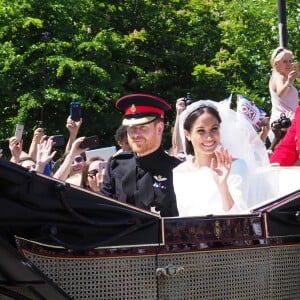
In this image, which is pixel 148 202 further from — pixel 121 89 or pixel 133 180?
pixel 121 89

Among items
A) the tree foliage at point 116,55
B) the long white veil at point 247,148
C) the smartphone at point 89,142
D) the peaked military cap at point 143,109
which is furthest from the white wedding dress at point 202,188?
the tree foliage at point 116,55

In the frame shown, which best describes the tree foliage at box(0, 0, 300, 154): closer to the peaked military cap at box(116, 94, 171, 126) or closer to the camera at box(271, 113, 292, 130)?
the camera at box(271, 113, 292, 130)

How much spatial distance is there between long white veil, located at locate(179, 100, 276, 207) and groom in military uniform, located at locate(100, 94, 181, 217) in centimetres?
44

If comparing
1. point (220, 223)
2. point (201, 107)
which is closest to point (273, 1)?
point (201, 107)

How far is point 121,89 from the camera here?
16.4 metres

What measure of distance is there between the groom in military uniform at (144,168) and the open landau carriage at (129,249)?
0.53 meters

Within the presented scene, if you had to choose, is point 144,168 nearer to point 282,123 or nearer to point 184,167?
point 184,167

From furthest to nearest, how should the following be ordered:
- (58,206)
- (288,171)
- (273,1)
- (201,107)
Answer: (273,1) < (288,171) < (201,107) < (58,206)

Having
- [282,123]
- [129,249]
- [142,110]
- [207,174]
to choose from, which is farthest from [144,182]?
[282,123]

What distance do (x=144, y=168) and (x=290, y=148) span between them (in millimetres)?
1531

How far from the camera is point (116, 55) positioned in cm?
1773

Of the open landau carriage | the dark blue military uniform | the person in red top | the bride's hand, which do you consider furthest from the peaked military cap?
the person in red top

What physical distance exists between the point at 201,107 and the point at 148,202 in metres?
A: 0.70

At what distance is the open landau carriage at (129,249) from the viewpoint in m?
3.01
